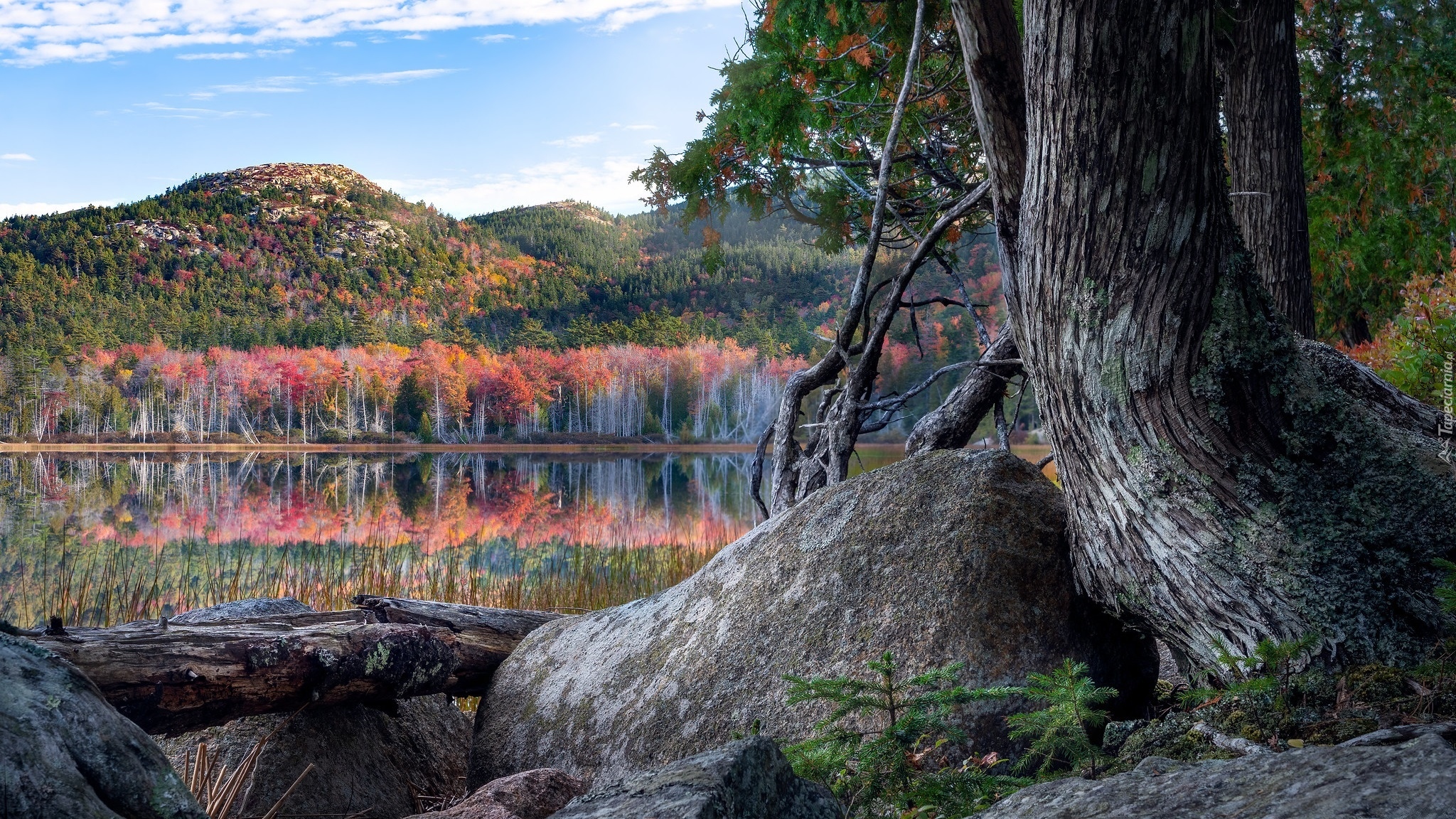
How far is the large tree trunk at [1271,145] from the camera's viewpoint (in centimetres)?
420

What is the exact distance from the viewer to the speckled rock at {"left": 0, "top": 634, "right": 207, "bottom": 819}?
1412 mm

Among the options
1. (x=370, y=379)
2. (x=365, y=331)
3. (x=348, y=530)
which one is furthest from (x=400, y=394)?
(x=348, y=530)

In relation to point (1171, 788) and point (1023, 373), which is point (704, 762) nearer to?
point (1171, 788)

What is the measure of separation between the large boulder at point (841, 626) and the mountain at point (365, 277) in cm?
4867

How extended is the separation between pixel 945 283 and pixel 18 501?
28.0 meters

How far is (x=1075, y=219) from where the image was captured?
236 centimetres

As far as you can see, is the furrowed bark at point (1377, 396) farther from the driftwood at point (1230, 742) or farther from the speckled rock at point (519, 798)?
the speckled rock at point (519, 798)

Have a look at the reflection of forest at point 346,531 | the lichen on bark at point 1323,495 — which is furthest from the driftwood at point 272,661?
the reflection of forest at point 346,531

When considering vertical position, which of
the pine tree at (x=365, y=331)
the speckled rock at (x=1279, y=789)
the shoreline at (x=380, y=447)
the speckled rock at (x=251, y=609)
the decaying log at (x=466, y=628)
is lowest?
the shoreline at (x=380, y=447)

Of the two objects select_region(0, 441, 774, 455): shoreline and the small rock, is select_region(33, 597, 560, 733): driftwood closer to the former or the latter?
the small rock

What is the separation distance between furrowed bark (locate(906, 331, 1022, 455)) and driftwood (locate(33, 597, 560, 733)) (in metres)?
2.24

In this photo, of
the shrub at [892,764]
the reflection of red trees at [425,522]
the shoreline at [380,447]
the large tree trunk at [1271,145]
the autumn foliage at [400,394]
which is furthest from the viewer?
the autumn foliage at [400,394]

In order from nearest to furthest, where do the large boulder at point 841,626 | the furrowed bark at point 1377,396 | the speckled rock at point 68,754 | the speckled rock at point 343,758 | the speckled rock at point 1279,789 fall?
the speckled rock at point 1279,789 < the speckled rock at point 68,754 < the furrowed bark at point 1377,396 < the large boulder at point 841,626 < the speckled rock at point 343,758

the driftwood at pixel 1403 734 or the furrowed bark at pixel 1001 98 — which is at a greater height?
the furrowed bark at pixel 1001 98
